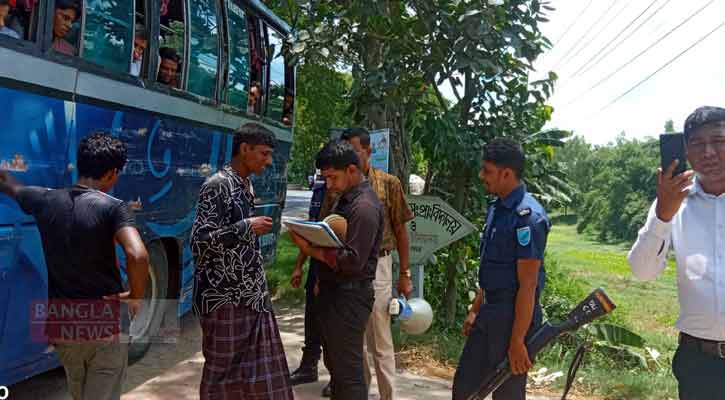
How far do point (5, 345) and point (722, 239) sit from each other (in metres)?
3.34

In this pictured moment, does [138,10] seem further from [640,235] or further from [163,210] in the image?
[640,235]

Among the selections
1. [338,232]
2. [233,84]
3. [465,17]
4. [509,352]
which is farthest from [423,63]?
[509,352]

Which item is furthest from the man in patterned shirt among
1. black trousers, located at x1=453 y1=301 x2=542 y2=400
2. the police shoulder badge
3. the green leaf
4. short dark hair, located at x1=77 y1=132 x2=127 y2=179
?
the green leaf

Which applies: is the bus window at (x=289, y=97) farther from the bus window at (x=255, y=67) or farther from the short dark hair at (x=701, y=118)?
the short dark hair at (x=701, y=118)

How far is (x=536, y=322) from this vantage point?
9.48ft

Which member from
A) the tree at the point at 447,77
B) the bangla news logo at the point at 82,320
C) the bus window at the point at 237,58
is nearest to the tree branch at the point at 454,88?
the tree at the point at 447,77

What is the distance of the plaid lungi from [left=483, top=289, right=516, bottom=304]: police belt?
42.7 inches

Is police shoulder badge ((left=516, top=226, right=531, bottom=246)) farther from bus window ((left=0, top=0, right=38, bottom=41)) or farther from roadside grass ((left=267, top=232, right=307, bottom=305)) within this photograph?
roadside grass ((left=267, top=232, right=307, bottom=305))

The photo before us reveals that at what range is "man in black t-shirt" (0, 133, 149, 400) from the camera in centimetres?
252

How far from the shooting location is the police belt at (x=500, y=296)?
2.79 m

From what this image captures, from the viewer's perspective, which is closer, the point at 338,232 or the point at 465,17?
the point at 338,232

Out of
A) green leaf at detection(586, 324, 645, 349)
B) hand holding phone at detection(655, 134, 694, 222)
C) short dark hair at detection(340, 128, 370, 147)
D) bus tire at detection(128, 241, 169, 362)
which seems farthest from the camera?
green leaf at detection(586, 324, 645, 349)

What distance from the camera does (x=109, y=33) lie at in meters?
3.73

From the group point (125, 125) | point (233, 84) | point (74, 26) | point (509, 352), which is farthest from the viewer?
point (233, 84)
